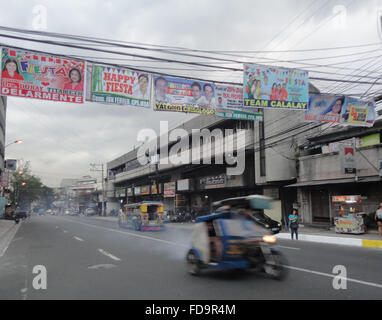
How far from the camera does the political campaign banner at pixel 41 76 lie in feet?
36.7

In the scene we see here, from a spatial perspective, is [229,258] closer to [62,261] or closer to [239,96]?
[62,261]

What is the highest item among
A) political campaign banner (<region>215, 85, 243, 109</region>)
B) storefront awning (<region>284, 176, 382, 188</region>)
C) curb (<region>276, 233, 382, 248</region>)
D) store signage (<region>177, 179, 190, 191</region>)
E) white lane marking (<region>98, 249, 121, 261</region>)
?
political campaign banner (<region>215, 85, 243, 109</region>)

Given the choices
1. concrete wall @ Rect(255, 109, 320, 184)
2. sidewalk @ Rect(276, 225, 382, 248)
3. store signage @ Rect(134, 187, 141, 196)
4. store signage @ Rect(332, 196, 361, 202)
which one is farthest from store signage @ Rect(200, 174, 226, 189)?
store signage @ Rect(134, 187, 141, 196)

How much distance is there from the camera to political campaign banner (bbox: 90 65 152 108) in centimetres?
1235

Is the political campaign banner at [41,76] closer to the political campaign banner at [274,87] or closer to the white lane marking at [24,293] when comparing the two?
the political campaign banner at [274,87]

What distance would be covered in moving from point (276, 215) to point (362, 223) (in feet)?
31.3

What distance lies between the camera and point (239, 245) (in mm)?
7504

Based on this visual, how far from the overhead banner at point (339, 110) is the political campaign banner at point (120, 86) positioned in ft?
23.1

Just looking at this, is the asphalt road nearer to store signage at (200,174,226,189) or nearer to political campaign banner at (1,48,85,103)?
political campaign banner at (1,48,85,103)

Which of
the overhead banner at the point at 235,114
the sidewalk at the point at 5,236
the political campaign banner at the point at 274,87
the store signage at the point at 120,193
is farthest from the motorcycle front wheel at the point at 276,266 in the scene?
the store signage at the point at 120,193

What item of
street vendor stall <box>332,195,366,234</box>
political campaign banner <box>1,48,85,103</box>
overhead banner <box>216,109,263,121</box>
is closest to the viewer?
political campaign banner <box>1,48,85,103</box>

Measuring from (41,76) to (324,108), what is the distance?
37.8ft

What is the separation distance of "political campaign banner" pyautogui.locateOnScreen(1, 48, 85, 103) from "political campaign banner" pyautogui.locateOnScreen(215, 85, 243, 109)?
5545 millimetres
